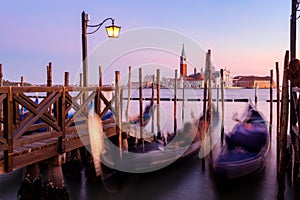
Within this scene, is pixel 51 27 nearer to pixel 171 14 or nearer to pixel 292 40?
pixel 171 14

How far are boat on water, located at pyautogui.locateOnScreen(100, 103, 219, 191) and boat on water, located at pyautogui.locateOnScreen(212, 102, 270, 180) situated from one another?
33.0 inches

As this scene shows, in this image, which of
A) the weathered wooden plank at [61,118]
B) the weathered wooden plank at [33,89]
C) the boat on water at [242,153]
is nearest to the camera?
the weathered wooden plank at [33,89]

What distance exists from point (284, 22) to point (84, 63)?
9.54 meters

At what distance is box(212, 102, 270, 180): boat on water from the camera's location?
522cm

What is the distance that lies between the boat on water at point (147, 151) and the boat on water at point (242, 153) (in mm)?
838

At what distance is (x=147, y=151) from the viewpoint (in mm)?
6930

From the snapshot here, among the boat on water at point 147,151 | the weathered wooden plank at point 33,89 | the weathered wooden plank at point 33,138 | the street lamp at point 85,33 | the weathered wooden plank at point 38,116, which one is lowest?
the boat on water at point 147,151

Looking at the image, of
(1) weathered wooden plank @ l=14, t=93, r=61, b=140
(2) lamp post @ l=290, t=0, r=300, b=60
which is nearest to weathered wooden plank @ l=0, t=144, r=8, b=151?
(1) weathered wooden plank @ l=14, t=93, r=61, b=140

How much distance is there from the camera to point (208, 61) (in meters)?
7.07

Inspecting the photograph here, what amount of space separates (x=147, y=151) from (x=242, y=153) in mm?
2149

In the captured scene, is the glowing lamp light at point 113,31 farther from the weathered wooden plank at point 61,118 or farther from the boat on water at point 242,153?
the boat on water at point 242,153

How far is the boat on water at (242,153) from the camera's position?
5.22m

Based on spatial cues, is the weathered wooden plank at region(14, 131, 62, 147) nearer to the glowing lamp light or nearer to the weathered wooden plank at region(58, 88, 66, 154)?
the weathered wooden plank at region(58, 88, 66, 154)

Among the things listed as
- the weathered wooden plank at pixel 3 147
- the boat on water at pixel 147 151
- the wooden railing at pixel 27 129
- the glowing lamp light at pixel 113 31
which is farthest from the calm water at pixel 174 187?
the glowing lamp light at pixel 113 31
